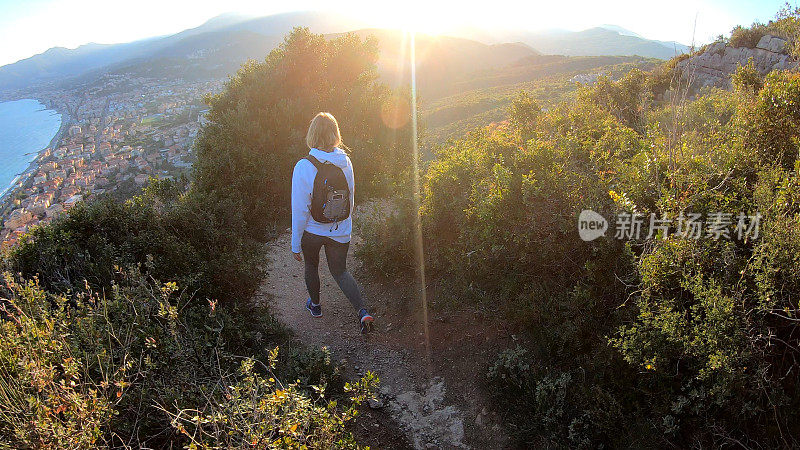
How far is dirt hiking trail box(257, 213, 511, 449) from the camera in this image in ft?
10.6

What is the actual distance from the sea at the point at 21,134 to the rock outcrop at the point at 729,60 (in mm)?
33442

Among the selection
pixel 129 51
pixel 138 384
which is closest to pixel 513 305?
pixel 138 384

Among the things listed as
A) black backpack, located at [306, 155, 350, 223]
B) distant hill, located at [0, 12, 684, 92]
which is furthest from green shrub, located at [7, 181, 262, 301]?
distant hill, located at [0, 12, 684, 92]

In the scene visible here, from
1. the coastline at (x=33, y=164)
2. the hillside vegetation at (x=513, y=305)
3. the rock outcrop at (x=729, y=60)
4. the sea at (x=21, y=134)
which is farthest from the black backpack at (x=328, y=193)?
the sea at (x=21, y=134)

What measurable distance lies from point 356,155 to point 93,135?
36.3 m

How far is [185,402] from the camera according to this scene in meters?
2.55

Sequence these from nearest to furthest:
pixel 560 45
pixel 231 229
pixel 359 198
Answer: pixel 231 229 → pixel 359 198 → pixel 560 45

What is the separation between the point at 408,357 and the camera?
411 cm

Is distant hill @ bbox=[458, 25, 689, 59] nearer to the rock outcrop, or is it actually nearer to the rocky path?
the rock outcrop

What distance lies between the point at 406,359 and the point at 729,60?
56.8 ft

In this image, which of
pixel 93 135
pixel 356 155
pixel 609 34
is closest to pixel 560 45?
pixel 609 34

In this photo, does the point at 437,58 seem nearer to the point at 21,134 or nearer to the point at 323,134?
the point at 21,134

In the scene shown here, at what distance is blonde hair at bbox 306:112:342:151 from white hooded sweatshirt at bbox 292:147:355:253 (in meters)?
0.07

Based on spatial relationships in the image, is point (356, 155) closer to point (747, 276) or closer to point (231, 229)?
point (231, 229)
